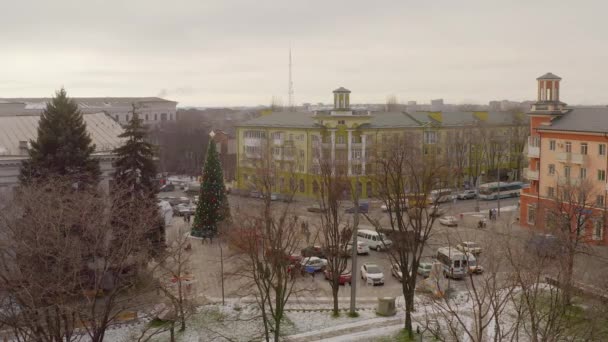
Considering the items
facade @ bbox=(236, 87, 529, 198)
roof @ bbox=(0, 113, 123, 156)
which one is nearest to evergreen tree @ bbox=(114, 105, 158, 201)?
roof @ bbox=(0, 113, 123, 156)

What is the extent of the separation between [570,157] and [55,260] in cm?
2533

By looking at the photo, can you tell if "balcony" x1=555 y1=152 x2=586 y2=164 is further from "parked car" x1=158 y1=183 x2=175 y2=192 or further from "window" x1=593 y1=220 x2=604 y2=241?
"parked car" x1=158 y1=183 x2=175 y2=192

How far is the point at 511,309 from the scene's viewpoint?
1855cm

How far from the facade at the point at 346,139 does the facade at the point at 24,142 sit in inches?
501

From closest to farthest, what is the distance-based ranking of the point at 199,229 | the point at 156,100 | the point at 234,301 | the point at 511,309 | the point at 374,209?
the point at 511,309
the point at 234,301
the point at 199,229
the point at 374,209
the point at 156,100

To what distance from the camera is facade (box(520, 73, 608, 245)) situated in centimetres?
2984

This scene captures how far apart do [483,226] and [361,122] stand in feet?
44.5

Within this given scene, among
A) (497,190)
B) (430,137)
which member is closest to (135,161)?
(497,190)

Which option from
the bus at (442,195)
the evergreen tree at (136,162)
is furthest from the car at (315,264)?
the evergreen tree at (136,162)

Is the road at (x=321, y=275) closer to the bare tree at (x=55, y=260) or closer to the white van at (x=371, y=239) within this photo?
the white van at (x=371, y=239)

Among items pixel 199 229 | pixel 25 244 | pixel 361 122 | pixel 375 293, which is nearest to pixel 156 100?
pixel 361 122

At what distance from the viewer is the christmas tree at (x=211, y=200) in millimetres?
30312

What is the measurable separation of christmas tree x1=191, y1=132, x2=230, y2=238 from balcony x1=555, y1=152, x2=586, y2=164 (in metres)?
16.5

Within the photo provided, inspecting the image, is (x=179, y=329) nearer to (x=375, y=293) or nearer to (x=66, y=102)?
(x=375, y=293)
